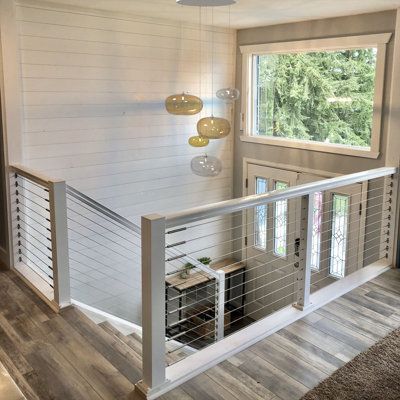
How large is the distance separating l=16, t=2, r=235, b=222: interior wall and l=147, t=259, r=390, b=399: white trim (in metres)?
2.56

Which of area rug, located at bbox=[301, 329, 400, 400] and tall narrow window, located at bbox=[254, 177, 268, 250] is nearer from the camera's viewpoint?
area rug, located at bbox=[301, 329, 400, 400]

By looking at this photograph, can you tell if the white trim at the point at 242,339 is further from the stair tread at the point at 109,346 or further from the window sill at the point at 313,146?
the window sill at the point at 313,146

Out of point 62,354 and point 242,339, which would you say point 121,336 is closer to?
point 62,354

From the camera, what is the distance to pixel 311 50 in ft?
17.1

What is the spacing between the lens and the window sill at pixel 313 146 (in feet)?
15.9

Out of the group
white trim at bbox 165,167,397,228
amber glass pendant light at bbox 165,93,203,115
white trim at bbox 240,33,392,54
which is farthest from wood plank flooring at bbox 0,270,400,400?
white trim at bbox 240,33,392,54

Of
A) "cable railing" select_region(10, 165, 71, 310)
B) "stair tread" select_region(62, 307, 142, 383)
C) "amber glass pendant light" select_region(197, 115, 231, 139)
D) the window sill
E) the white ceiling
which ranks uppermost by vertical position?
the white ceiling

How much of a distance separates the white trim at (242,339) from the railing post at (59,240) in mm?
1166

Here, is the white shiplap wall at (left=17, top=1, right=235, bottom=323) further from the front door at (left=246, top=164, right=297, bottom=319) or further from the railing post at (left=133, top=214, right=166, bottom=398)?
the railing post at (left=133, top=214, right=166, bottom=398)

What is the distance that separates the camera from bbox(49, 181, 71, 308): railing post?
3266mm

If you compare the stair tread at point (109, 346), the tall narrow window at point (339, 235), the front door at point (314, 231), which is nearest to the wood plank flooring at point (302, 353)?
the stair tread at point (109, 346)

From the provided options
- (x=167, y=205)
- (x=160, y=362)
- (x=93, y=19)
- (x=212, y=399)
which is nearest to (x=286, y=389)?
(x=212, y=399)

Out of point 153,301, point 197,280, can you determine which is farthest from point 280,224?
point 153,301

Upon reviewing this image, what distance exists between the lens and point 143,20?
16.8ft
